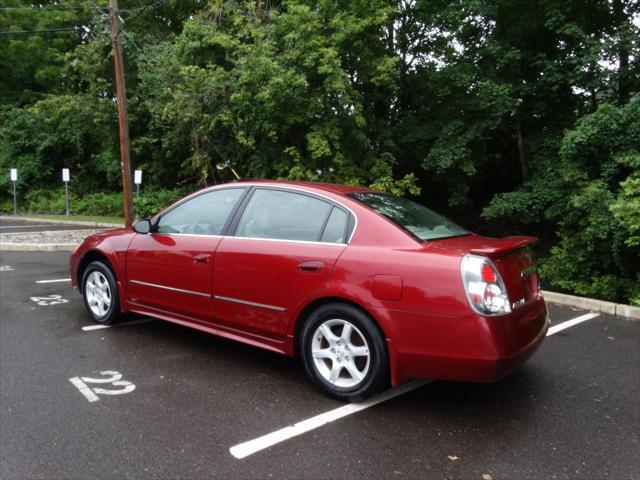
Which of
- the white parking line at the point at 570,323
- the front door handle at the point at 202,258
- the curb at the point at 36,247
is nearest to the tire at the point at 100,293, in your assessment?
the front door handle at the point at 202,258

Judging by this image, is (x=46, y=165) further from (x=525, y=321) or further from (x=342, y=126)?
(x=525, y=321)

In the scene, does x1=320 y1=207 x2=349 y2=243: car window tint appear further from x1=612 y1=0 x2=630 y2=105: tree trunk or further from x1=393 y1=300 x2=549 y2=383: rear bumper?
x1=612 y1=0 x2=630 y2=105: tree trunk

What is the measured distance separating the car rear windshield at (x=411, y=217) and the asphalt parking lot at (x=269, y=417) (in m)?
1.19

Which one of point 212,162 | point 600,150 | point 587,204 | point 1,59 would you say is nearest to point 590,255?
point 587,204

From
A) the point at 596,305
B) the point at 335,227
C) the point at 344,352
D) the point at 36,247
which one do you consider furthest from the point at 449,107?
the point at 36,247

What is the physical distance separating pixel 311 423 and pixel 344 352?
0.52 meters

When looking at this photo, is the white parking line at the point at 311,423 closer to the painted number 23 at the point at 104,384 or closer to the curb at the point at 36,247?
the painted number 23 at the point at 104,384

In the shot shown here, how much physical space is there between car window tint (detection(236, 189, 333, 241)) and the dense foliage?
462 cm

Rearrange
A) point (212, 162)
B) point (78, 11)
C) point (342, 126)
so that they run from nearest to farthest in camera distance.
Result: point (342, 126) → point (212, 162) → point (78, 11)

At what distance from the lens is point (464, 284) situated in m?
3.01

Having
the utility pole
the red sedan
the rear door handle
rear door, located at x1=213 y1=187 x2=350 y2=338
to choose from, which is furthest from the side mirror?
the utility pole

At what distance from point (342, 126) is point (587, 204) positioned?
6.07 metres

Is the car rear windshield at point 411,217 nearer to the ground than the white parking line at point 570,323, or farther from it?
farther from it

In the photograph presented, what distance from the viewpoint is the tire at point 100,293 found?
16.6 ft
